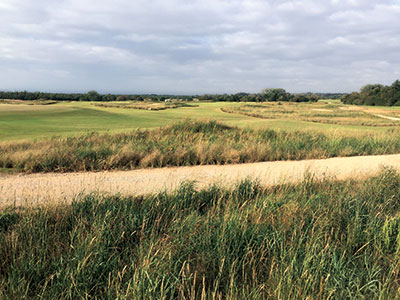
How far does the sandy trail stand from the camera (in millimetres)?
7430

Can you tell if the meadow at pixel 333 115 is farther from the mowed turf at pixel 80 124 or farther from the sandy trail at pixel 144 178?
the sandy trail at pixel 144 178

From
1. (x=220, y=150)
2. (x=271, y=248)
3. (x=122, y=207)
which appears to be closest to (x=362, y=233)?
(x=271, y=248)

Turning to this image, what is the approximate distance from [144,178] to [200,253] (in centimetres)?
551

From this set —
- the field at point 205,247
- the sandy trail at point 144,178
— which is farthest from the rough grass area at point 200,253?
the sandy trail at point 144,178

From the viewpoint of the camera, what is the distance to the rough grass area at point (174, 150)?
35.7 ft

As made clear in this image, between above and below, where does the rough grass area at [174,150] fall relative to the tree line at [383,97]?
below

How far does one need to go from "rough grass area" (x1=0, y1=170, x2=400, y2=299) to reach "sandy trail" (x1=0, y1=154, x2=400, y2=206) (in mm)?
1370

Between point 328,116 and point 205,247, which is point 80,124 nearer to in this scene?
point 205,247

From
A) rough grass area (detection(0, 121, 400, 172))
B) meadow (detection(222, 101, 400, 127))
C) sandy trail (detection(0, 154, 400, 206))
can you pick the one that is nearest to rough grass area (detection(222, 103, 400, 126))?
meadow (detection(222, 101, 400, 127))

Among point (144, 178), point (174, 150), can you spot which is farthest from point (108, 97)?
point (144, 178)

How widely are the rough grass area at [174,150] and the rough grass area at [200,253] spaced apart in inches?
197

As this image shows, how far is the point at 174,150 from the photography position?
42.3 ft

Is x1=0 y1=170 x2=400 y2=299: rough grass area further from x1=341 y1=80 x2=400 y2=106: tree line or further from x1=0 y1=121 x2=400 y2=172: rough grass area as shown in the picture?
x1=341 y1=80 x2=400 y2=106: tree line

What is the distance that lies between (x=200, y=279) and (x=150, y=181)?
5.43 metres
